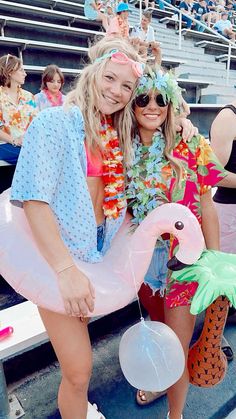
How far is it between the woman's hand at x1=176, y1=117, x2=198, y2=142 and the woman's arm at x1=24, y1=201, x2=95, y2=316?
512 millimetres

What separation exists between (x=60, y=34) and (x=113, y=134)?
17.5 feet

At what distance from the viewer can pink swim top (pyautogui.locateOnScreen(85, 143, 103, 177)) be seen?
3.25 ft

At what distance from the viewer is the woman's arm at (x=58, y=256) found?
0.88 metres

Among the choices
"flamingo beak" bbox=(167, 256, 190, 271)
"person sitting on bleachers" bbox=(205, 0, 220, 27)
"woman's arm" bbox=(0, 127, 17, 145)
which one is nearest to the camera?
"flamingo beak" bbox=(167, 256, 190, 271)

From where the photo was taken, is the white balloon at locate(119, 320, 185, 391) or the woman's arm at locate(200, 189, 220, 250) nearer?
the white balloon at locate(119, 320, 185, 391)

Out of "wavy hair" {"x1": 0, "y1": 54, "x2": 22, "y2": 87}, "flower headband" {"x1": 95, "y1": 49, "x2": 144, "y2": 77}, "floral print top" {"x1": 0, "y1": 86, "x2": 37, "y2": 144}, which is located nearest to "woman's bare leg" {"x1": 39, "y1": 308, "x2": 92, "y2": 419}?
"flower headband" {"x1": 95, "y1": 49, "x2": 144, "y2": 77}

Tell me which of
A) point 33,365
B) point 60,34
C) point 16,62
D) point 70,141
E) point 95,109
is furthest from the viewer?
point 60,34

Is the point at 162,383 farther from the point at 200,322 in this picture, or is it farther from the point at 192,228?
the point at 200,322

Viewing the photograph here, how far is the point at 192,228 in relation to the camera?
93cm

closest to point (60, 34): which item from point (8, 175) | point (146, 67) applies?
point (8, 175)

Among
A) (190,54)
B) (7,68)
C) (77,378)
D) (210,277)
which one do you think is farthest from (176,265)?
(190,54)

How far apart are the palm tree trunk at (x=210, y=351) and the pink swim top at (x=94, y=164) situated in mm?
557

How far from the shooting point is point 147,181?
1.10 m

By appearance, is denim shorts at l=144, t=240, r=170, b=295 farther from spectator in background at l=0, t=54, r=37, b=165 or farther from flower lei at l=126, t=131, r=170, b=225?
spectator in background at l=0, t=54, r=37, b=165
